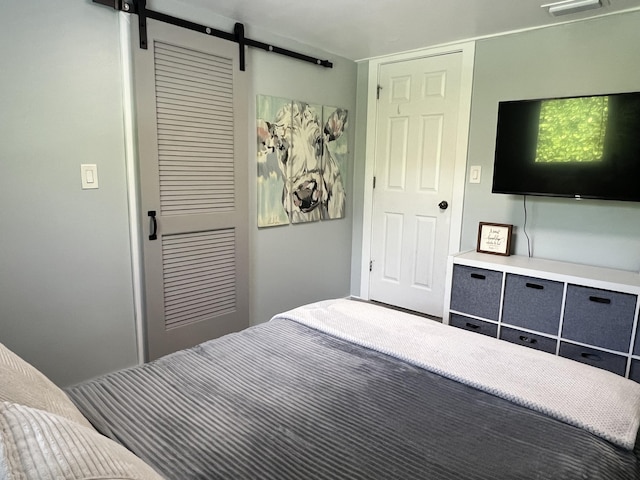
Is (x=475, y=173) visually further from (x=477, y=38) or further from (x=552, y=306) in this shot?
(x=552, y=306)

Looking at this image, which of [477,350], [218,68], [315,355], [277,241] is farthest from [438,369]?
[218,68]

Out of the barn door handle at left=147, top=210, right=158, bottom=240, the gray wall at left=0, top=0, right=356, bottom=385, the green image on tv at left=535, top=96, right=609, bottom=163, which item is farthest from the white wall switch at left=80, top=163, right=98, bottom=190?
the green image on tv at left=535, top=96, right=609, bottom=163

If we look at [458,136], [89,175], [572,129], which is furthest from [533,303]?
[89,175]

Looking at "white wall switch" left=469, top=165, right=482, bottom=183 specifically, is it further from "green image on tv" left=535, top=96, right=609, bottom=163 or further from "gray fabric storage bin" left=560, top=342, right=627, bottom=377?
"gray fabric storage bin" left=560, top=342, right=627, bottom=377

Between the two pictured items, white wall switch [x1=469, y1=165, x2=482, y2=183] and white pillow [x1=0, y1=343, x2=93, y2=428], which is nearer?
white pillow [x1=0, y1=343, x2=93, y2=428]

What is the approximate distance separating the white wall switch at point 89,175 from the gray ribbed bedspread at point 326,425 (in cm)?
125

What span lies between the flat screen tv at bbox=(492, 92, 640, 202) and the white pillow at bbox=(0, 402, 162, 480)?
2.74m

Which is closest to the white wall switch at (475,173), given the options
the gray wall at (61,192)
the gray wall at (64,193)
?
the gray wall at (64,193)

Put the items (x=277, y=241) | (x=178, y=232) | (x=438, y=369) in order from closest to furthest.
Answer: (x=438, y=369), (x=178, y=232), (x=277, y=241)

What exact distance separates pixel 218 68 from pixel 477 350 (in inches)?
89.6

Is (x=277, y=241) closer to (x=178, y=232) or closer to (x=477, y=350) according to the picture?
(x=178, y=232)

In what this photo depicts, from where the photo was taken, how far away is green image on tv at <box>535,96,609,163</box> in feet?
8.03

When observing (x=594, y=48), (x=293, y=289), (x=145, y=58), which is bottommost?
(x=293, y=289)

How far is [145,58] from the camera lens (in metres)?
2.33
